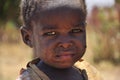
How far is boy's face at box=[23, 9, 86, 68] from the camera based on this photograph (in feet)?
8.38

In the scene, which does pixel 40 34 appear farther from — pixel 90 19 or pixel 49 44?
pixel 90 19

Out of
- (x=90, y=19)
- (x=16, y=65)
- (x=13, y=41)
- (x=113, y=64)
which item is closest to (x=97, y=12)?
(x=90, y=19)

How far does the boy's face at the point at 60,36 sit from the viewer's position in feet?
8.38

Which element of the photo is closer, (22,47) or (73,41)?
(73,41)

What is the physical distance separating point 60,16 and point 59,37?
0.38ft

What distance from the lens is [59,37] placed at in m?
2.56

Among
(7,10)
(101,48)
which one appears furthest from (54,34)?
(101,48)

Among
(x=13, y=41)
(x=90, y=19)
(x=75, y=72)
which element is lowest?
(x=13, y=41)

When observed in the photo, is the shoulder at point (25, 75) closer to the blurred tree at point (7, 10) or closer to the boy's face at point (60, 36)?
the boy's face at point (60, 36)

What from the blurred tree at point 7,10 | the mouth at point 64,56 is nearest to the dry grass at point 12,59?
the blurred tree at point 7,10

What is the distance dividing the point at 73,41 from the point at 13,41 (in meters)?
15.6

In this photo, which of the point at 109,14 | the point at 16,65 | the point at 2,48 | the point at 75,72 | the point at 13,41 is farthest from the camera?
the point at 13,41

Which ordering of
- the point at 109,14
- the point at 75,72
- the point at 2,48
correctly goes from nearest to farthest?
the point at 75,72 < the point at 109,14 < the point at 2,48

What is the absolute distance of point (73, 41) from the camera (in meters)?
2.58
